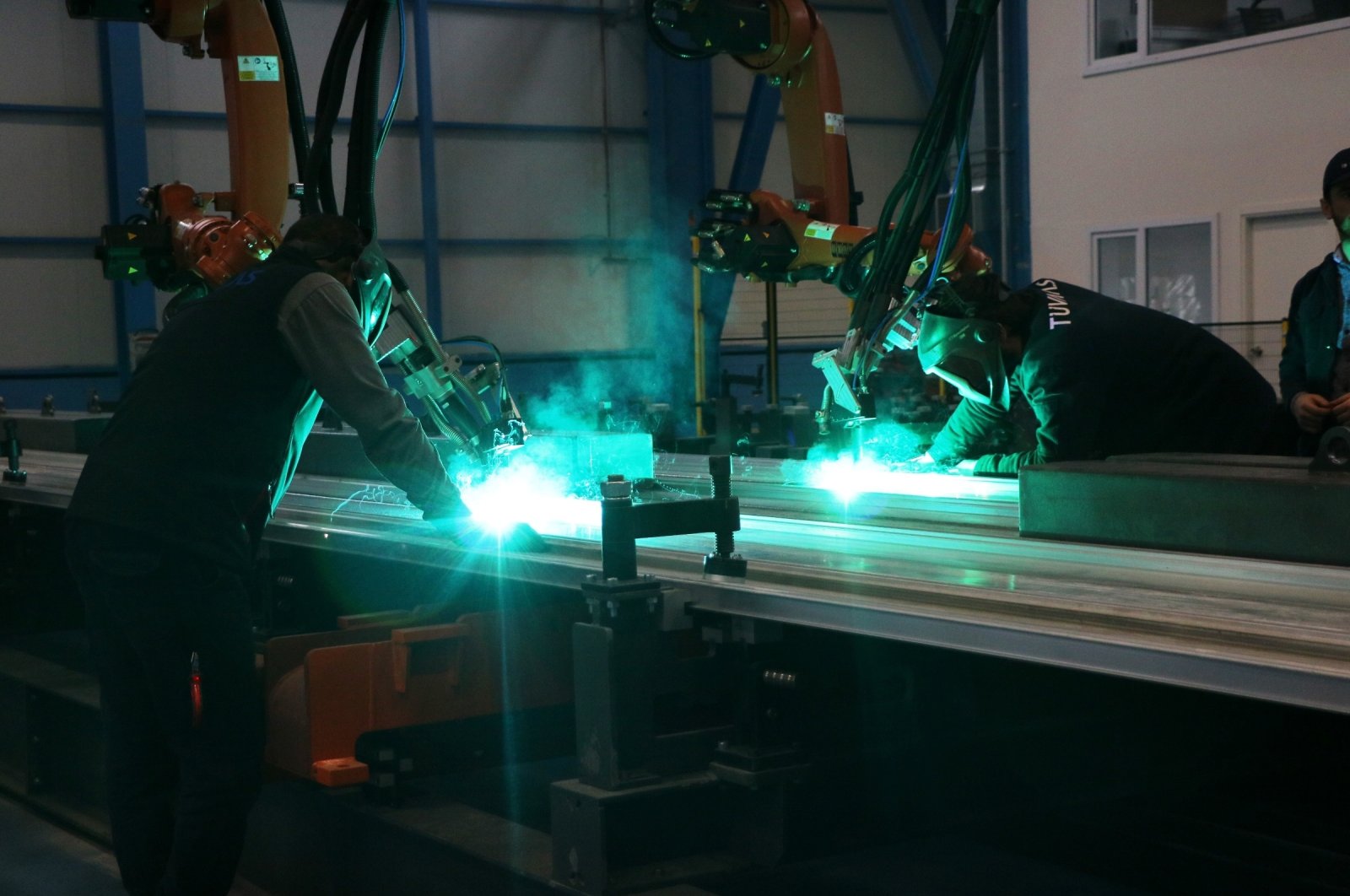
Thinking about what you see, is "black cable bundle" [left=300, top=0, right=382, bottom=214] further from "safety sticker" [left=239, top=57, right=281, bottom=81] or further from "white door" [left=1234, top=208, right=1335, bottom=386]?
"white door" [left=1234, top=208, right=1335, bottom=386]

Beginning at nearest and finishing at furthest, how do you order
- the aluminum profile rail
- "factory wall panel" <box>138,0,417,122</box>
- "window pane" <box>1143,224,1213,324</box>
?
the aluminum profile rail < "window pane" <box>1143,224,1213,324</box> < "factory wall panel" <box>138,0,417,122</box>

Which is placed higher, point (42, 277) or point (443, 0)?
point (443, 0)

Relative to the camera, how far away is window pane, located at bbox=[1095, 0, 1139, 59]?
29.3ft

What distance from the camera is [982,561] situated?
2055 mm

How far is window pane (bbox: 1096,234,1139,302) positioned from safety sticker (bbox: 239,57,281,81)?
256 inches

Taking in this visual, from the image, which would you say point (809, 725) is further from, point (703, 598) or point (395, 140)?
point (395, 140)

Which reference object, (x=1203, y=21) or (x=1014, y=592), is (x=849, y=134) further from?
(x=1014, y=592)

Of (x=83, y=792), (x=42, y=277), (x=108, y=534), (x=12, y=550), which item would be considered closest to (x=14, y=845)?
(x=83, y=792)

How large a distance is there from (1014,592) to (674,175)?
10153mm

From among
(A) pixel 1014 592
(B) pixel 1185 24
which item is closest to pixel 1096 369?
(A) pixel 1014 592

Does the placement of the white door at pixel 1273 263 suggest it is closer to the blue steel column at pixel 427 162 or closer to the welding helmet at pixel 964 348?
the welding helmet at pixel 964 348

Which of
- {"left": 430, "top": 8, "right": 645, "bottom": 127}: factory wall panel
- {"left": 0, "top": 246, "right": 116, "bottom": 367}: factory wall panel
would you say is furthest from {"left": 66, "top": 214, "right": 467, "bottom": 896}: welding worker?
{"left": 430, "top": 8, "right": 645, "bottom": 127}: factory wall panel

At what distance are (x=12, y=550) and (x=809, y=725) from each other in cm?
331

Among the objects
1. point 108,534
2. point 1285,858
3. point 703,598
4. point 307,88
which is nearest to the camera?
point 703,598
